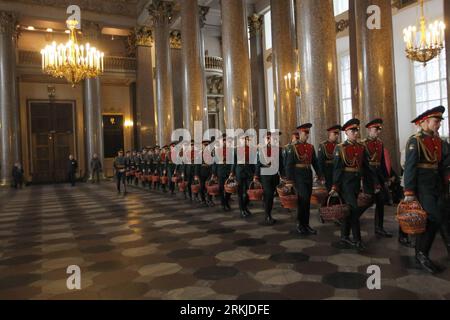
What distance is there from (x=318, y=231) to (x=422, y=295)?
276cm

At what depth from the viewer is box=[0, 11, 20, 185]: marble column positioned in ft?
61.4

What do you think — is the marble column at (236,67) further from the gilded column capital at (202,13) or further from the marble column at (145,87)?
the marble column at (145,87)

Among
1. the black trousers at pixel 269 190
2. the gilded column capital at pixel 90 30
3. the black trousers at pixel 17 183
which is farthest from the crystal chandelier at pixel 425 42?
the black trousers at pixel 17 183

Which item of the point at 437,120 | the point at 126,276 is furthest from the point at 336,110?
the point at 126,276

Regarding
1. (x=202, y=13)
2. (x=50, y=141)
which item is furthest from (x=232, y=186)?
(x=50, y=141)

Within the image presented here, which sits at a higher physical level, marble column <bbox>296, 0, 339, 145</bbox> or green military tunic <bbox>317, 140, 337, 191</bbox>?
marble column <bbox>296, 0, 339, 145</bbox>

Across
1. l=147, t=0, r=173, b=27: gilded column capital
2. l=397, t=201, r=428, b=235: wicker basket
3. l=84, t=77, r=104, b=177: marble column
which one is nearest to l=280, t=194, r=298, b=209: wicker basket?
l=397, t=201, r=428, b=235: wicker basket

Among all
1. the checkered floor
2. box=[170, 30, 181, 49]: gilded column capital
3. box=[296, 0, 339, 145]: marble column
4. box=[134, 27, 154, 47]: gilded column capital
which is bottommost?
the checkered floor

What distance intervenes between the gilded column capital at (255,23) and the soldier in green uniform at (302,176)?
16.3 meters

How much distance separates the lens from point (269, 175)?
6.99 meters

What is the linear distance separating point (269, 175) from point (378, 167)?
6.68 ft

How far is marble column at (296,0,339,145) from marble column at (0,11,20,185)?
17350mm

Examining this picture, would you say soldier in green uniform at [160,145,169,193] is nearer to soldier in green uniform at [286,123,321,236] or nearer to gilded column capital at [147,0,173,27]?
gilded column capital at [147,0,173,27]
